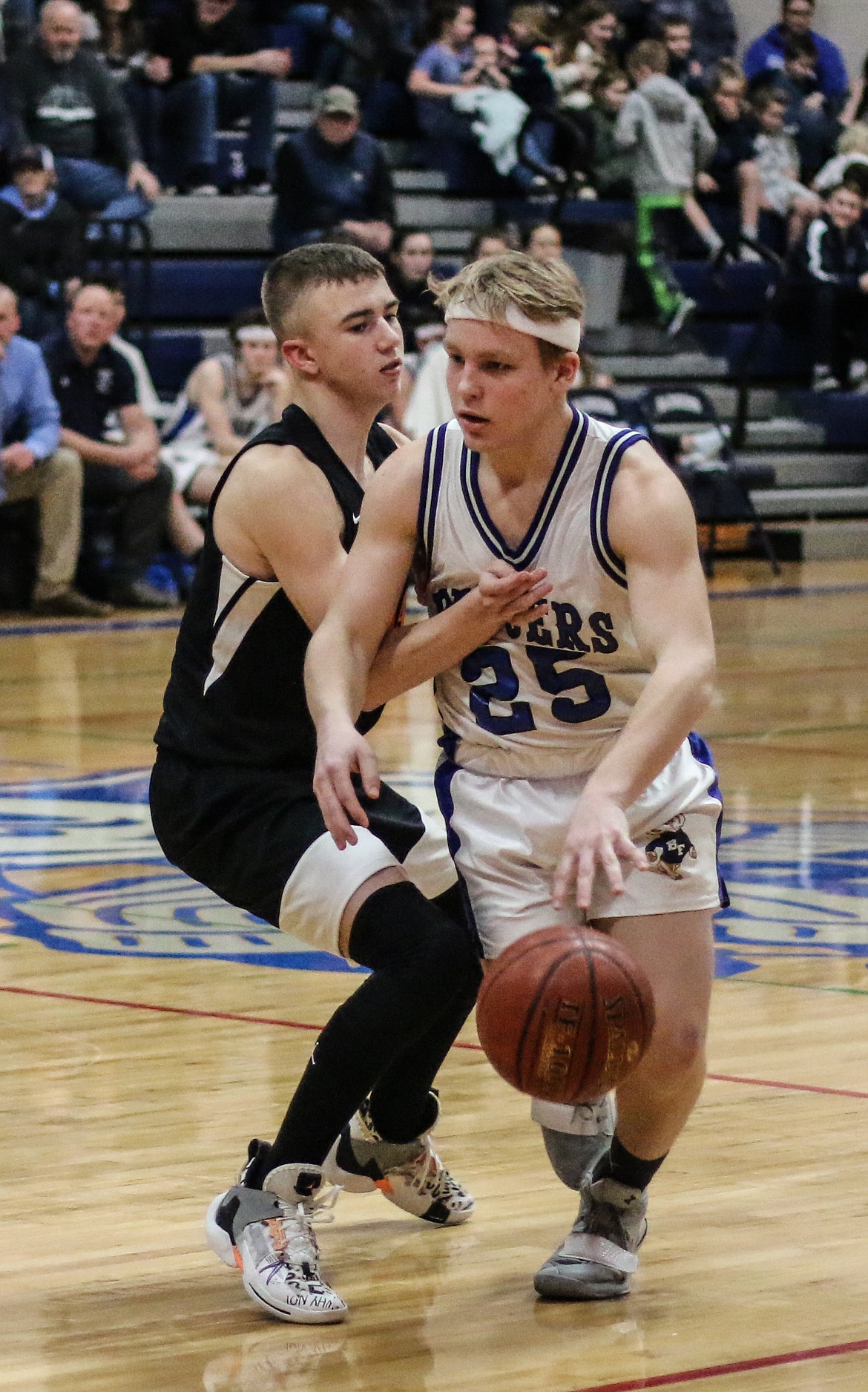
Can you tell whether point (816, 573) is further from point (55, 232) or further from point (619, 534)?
point (619, 534)

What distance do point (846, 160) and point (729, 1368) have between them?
1621 cm

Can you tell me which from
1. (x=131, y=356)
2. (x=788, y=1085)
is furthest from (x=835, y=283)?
(x=788, y=1085)

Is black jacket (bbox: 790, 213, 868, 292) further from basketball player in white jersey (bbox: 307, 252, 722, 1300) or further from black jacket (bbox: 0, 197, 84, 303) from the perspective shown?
basketball player in white jersey (bbox: 307, 252, 722, 1300)

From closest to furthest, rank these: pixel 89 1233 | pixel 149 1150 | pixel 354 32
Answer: pixel 89 1233
pixel 149 1150
pixel 354 32

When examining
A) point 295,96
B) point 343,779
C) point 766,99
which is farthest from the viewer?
point 766,99

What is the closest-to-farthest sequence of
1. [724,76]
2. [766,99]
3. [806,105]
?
[724,76] < [766,99] < [806,105]

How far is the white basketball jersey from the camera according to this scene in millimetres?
3203

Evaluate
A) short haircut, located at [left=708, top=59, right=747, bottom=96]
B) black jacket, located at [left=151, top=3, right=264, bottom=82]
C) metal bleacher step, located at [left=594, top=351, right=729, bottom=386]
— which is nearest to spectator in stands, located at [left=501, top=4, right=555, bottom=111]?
short haircut, located at [left=708, top=59, right=747, bottom=96]

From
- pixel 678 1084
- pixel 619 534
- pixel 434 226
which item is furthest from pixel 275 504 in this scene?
pixel 434 226

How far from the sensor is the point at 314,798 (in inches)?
135

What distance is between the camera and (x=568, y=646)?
3.22 metres

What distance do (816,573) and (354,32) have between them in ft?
16.6

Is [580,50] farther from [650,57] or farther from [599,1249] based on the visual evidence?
[599,1249]

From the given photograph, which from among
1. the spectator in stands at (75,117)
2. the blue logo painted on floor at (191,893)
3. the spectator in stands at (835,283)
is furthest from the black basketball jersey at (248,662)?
the spectator in stands at (835,283)
